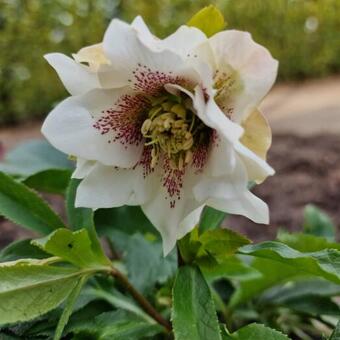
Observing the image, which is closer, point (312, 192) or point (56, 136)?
point (56, 136)

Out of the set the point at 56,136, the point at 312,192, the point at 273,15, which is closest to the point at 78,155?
the point at 56,136

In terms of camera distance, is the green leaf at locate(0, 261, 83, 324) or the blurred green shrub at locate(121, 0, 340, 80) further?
the blurred green shrub at locate(121, 0, 340, 80)

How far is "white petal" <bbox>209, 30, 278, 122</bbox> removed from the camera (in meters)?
0.45

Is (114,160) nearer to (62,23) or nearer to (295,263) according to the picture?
(295,263)

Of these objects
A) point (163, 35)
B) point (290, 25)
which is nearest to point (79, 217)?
point (163, 35)

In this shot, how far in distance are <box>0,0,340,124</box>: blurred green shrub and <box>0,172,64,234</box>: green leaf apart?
9.14ft

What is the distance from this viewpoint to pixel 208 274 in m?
0.66

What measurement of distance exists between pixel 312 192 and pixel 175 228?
44.6 inches

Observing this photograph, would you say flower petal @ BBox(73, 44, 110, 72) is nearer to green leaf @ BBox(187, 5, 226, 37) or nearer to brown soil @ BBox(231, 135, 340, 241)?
green leaf @ BBox(187, 5, 226, 37)

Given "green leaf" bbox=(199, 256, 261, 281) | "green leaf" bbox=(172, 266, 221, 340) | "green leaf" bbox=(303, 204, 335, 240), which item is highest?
"green leaf" bbox=(172, 266, 221, 340)

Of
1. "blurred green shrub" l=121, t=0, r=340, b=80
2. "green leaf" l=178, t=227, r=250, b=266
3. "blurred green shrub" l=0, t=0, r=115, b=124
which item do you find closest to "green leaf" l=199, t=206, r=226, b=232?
"green leaf" l=178, t=227, r=250, b=266

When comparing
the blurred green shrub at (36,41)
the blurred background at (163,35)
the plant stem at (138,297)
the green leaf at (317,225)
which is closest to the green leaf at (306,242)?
the plant stem at (138,297)

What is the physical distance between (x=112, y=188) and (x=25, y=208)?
0.15m

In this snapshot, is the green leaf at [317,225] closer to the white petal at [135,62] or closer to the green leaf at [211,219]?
the green leaf at [211,219]
